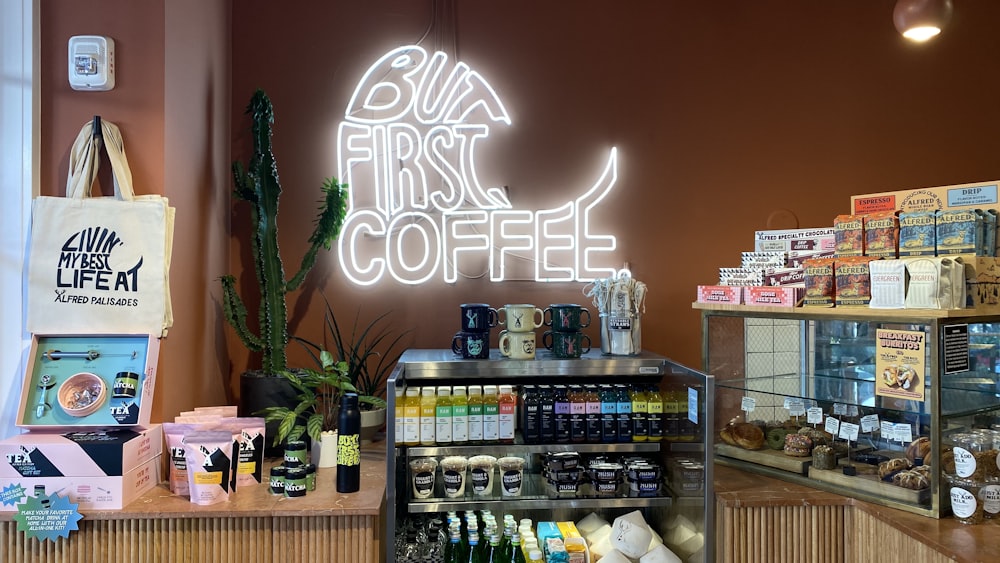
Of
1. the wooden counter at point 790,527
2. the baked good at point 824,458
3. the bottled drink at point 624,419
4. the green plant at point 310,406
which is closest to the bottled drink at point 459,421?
the green plant at point 310,406

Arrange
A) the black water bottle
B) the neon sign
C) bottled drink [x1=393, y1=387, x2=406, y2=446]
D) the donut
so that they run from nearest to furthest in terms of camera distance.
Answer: the black water bottle < bottled drink [x1=393, y1=387, x2=406, y2=446] < the donut < the neon sign

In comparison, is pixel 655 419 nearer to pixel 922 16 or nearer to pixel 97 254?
pixel 922 16

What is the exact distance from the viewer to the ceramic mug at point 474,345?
2.65 metres

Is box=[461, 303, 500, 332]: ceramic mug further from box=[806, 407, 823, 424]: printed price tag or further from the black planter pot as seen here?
box=[806, 407, 823, 424]: printed price tag

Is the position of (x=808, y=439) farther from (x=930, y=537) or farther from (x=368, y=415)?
(x=368, y=415)

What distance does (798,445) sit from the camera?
2666 mm

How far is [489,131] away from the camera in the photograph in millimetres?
3295

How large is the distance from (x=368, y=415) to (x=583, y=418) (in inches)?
36.4

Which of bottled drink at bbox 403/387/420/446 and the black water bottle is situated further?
bottled drink at bbox 403/387/420/446

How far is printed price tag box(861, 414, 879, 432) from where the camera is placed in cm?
252

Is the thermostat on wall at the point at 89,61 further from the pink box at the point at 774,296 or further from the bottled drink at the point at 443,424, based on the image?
the pink box at the point at 774,296

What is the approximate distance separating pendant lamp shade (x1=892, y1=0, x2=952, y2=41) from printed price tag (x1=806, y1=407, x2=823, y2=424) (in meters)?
1.50

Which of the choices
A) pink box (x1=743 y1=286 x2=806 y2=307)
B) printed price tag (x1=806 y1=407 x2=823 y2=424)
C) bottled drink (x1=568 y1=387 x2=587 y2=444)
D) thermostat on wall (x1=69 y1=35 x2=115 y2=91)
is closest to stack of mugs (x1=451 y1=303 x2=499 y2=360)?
bottled drink (x1=568 y1=387 x2=587 y2=444)

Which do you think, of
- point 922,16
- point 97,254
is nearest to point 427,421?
point 97,254
